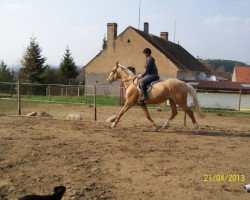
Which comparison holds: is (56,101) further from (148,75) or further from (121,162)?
(121,162)

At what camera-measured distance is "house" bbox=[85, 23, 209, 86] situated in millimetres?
35938

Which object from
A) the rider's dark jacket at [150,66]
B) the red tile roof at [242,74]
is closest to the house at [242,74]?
the red tile roof at [242,74]

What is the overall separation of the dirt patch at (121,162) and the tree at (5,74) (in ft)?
100

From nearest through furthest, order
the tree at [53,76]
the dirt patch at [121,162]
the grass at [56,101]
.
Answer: the dirt patch at [121,162] → the grass at [56,101] → the tree at [53,76]

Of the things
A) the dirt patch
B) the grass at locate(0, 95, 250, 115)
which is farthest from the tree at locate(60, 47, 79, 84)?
the dirt patch

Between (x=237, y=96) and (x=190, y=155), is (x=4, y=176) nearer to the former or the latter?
(x=190, y=155)

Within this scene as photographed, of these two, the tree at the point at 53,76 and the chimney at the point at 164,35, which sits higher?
the chimney at the point at 164,35

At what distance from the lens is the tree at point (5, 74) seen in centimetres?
4040

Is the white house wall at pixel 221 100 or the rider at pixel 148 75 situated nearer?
the rider at pixel 148 75

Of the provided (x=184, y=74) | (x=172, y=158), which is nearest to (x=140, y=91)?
(x=172, y=158)

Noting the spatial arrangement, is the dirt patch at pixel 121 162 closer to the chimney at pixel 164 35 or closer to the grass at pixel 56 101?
the grass at pixel 56 101

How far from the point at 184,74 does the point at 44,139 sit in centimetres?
2963

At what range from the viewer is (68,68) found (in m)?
46.3

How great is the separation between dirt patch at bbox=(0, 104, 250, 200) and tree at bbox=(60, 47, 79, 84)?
115 ft
